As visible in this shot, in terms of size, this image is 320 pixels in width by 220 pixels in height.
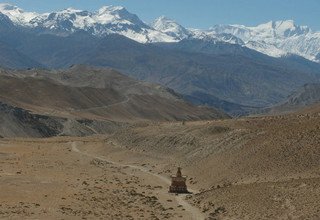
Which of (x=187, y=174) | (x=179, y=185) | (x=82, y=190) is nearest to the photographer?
(x=179, y=185)

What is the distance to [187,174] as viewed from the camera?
221 feet

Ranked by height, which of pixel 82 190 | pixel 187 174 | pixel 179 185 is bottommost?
pixel 82 190

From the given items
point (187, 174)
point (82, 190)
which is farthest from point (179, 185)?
point (187, 174)

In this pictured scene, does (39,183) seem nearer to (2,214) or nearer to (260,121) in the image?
(2,214)

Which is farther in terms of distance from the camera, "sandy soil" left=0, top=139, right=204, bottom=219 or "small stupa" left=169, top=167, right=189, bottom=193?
"small stupa" left=169, top=167, right=189, bottom=193

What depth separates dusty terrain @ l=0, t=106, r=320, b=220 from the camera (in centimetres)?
4712

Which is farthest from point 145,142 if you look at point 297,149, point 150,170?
point 297,149

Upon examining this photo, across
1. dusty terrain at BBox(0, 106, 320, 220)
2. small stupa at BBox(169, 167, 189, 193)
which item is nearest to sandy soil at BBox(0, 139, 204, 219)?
dusty terrain at BBox(0, 106, 320, 220)

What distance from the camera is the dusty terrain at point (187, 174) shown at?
47.1m

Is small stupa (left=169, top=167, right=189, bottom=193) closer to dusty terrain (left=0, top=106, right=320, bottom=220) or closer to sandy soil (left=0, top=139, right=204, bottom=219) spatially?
sandy soil (left=0, top=139, right=204, bottom=219)

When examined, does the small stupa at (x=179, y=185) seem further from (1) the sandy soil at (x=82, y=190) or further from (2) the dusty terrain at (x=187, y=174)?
(2) the dusty terrain at (x=187, y=174)

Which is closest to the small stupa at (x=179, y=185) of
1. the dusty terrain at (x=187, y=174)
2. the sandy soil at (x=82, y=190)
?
the sandy soil at (x=82, y=190)

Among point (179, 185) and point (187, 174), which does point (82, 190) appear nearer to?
point (179, 185)

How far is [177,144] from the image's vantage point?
8338 cm
